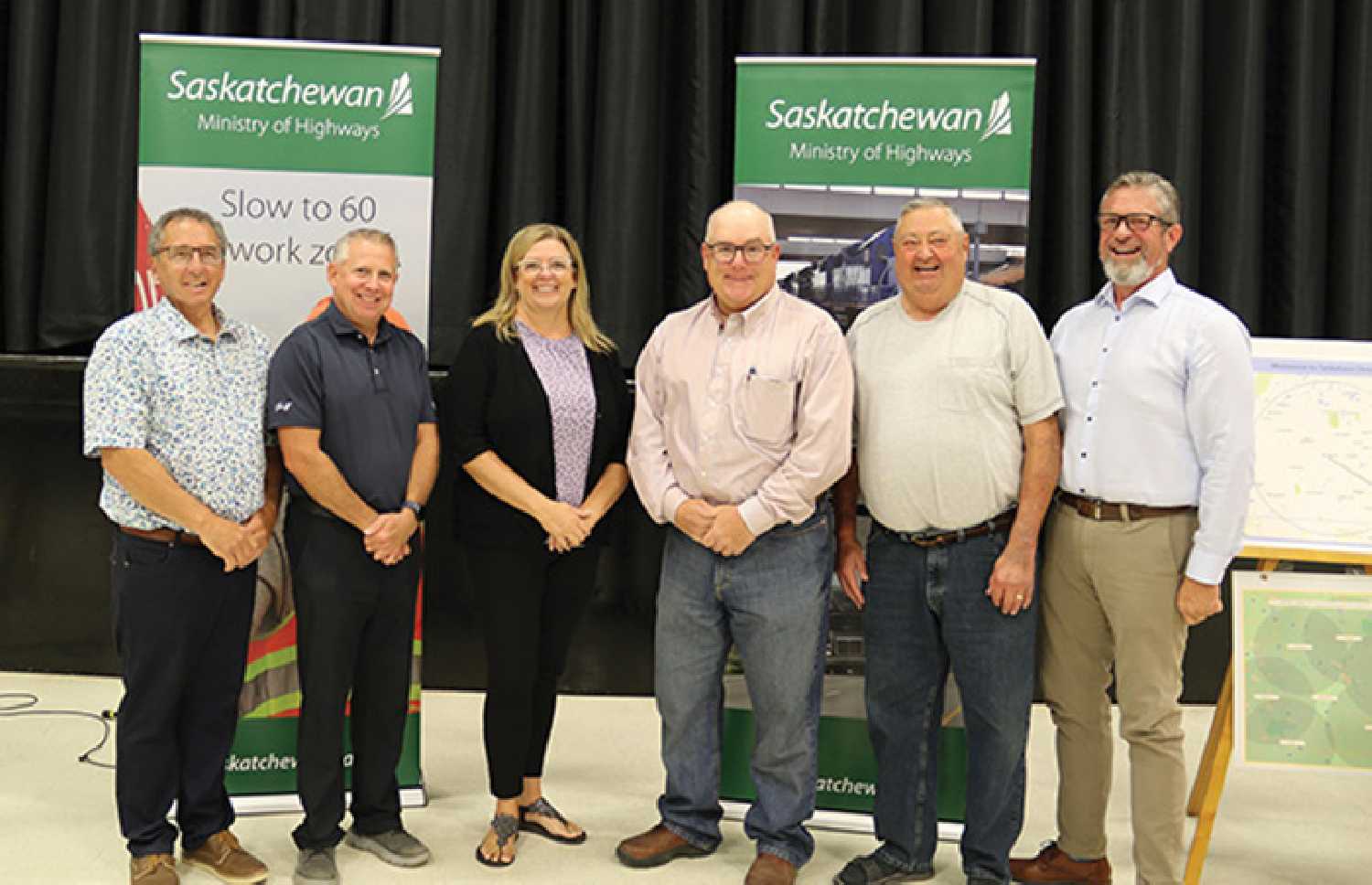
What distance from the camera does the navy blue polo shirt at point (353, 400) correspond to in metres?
2.72

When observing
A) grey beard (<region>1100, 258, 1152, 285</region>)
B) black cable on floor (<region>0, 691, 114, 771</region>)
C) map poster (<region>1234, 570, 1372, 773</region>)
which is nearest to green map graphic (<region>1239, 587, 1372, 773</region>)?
map poster (<region>1234, 570, 1372, 773</region>)

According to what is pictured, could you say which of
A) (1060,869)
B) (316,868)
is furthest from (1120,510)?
(316,868)

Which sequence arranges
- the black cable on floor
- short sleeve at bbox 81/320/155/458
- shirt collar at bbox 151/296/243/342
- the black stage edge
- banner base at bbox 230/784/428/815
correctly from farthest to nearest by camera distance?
the black stage edge
the black cable on floor
banner base at bbox 230/784/428/815
shirt collar at bbox 151/296/243/342
short sleeve at bbox 81/320/155/458

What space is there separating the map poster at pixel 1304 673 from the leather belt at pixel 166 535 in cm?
253

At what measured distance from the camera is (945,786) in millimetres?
3195

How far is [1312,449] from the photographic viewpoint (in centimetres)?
297

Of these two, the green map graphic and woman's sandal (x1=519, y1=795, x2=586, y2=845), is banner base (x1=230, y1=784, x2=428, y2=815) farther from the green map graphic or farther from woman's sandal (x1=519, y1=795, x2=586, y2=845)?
the green map graphic

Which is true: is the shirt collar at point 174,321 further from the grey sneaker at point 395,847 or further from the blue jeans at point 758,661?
the grey sneaker at point 395,847

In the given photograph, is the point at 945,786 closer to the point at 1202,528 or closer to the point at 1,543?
the point at 1202,528

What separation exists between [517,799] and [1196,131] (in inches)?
145

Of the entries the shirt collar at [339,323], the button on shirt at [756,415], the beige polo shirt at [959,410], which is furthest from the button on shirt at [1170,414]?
the shirt collar at [339,323]

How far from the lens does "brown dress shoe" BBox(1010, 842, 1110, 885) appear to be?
114 inches

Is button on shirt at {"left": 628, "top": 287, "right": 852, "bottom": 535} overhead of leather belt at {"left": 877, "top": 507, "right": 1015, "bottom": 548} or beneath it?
overhead

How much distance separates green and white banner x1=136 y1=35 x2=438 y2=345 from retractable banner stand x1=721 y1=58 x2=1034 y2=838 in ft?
3.31
